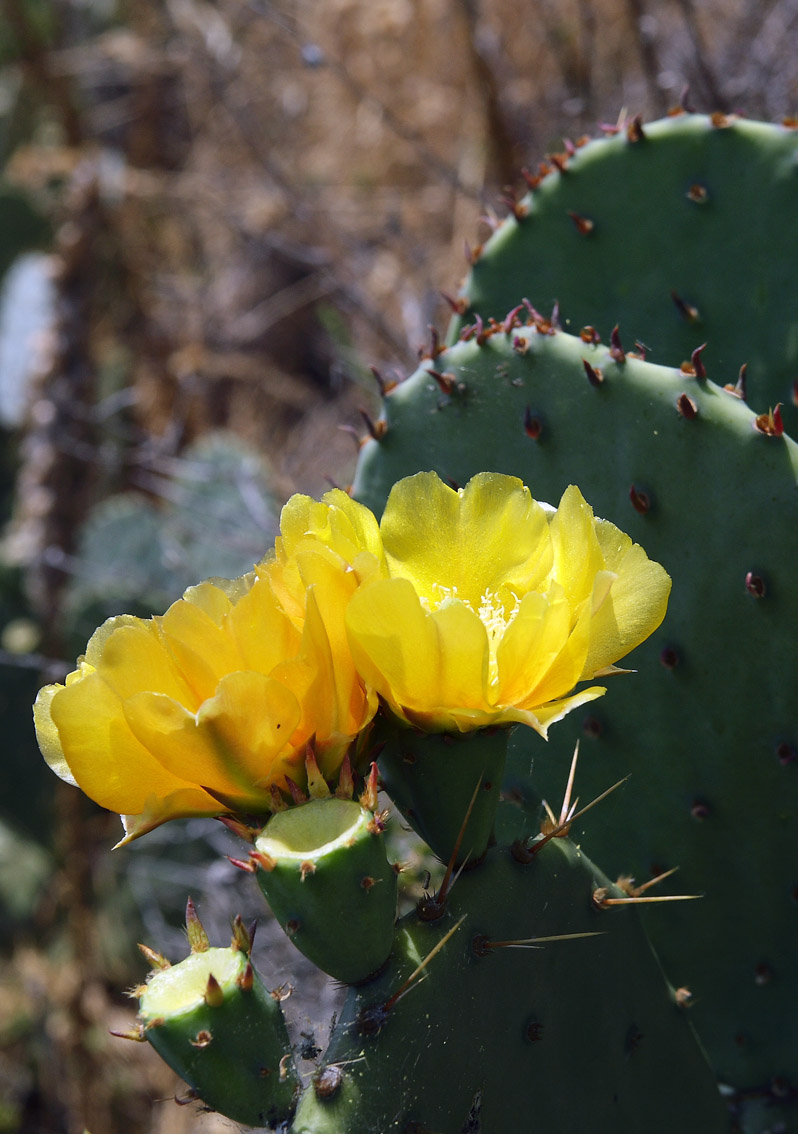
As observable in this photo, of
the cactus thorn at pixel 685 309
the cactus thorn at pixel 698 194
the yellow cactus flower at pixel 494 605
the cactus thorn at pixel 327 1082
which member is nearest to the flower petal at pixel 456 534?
the yellow cactus flower at pixel 494 605

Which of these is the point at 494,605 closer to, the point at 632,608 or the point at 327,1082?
the point at 632,608

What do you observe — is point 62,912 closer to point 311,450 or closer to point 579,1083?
point 311,450

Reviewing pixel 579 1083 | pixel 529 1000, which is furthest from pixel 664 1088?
pixel 529 1000

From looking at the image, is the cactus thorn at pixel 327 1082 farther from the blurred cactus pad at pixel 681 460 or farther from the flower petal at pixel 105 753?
the blurred cactus pad at pixel 681 460

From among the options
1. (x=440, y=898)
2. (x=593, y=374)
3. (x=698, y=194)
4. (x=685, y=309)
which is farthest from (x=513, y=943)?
(x=698, y=194)

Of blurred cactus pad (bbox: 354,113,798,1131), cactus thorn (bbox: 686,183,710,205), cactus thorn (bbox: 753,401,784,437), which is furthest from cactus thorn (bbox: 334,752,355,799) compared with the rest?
cactus thorn (bbox: 686,183,710,205)

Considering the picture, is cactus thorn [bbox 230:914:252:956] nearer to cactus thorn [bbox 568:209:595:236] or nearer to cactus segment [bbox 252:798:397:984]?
cactus segment [bbox 252:798:397:984]
